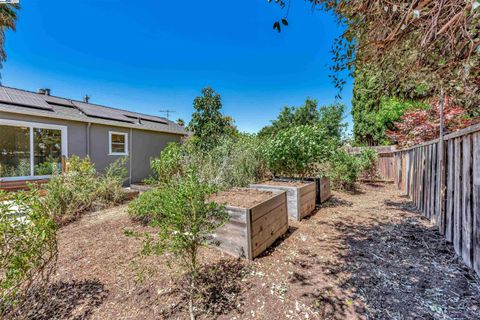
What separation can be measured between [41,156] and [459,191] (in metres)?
10.6

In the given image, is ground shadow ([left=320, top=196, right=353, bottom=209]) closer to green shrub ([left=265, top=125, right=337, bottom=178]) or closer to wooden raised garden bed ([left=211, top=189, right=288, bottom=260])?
green shrub ([left=265, top=125, right=337, bottom=178])

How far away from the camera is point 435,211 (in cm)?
369

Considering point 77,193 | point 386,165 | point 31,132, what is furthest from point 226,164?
point 386,165

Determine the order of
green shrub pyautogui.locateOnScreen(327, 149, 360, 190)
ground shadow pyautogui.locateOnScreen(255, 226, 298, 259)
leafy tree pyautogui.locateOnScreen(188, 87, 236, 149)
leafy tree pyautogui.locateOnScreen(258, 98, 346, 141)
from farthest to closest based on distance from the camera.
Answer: leafy tree pyautogui.locateOnScreen(258, 98, 346, 141), leafy tree pyautogui.locateOnScreen(188, 87, 236, 149), green shrub pyautogui.locateOnScreen(327, 149, 360, 190), ground shadow pyautogui.locateOnScreen(255, 226, 298, 259)

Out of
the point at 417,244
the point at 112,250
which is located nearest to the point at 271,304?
the point at 112,250

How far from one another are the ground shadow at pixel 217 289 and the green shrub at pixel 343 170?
549 centimetres

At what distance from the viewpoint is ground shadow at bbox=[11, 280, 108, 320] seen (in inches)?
70.1

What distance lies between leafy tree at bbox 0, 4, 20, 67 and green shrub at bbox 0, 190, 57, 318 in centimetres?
748

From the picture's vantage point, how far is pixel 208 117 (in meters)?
9.02

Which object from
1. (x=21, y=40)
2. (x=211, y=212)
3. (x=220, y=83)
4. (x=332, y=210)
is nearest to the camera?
(x=211, y=212)

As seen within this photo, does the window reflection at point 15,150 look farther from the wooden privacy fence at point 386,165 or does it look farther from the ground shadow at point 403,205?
the wooden privacy fence at point 386,165

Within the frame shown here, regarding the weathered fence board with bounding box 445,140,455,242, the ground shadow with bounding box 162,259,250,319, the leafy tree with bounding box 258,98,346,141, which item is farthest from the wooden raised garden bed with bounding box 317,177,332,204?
the leafy tree with bounding box 258,98,346,141

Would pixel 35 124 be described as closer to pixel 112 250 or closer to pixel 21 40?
pixel 21 40

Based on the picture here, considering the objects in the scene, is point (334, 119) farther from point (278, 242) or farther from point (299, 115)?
point (278, 242)
